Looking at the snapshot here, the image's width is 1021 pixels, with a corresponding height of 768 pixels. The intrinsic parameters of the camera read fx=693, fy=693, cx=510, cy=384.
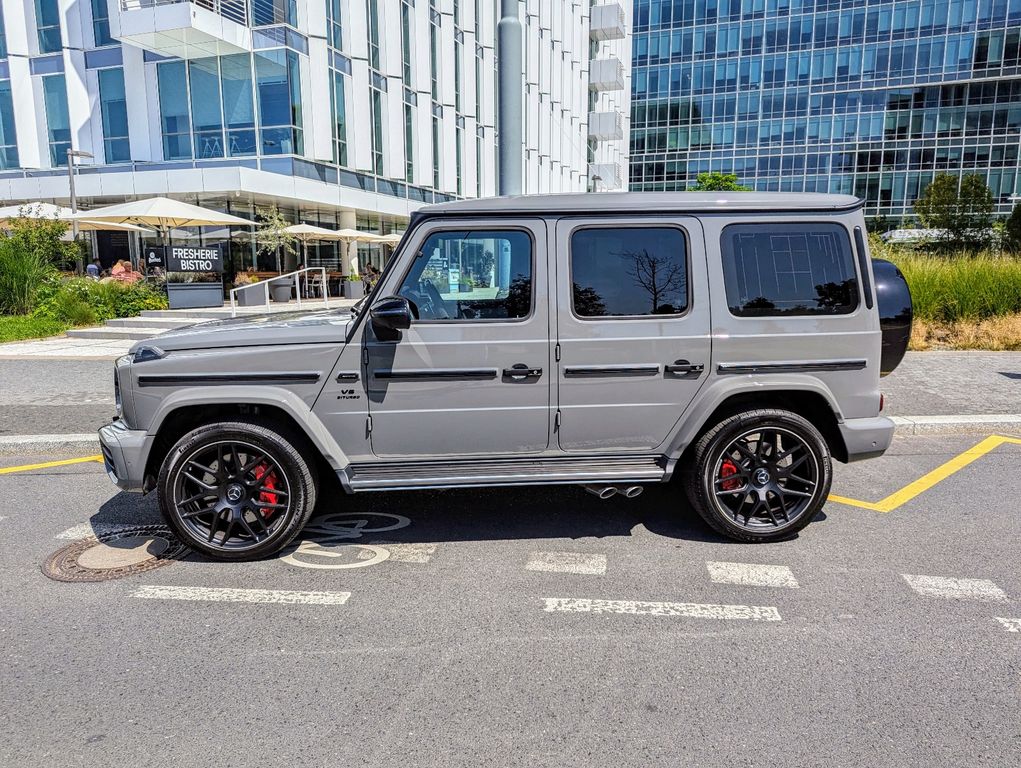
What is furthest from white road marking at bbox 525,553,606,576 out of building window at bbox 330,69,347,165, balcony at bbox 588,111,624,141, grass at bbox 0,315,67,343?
balcony at bbox 588,111,624,141

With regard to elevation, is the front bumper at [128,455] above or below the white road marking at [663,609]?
above

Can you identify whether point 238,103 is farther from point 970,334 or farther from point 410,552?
point 410,552

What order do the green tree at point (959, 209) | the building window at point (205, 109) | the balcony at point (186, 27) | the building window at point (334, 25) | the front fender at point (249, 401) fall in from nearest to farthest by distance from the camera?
1. the front fender at point (249, 401)
2. the balcony at point (186, 27)
3. the building window at point (205, 109)
4. the building window at point (334, 25)
5. the green tree at point (959, 209)

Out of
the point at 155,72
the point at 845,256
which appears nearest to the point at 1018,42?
the point at 155,72

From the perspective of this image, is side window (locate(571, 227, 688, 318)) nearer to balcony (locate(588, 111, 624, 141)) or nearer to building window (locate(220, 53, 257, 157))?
building window (locate(220, 53, 257, 157))

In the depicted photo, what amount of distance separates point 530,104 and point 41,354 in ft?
111

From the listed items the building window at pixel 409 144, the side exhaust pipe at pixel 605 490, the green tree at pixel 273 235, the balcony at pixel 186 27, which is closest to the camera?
the side exhaust pipe at pixel 605 490

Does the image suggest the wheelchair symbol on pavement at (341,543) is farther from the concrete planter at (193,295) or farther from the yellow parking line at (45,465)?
the concrete planter at (193,295)

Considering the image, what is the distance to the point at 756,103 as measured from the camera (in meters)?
75.1

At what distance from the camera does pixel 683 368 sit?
4199 mm

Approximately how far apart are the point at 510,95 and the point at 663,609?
20.0ft

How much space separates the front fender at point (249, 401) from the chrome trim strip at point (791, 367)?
244 centimetres

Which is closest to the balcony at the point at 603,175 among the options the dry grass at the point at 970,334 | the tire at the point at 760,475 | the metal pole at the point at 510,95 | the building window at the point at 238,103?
the building window at the point at 238,103

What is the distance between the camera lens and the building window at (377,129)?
29.5 meters
